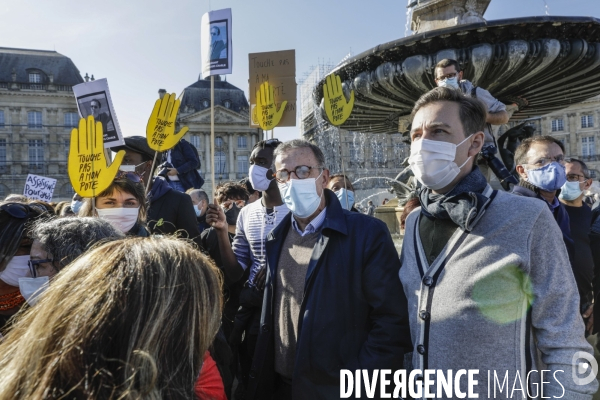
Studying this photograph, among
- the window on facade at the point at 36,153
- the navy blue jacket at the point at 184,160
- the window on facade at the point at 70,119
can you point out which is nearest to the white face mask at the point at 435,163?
the navy blue jacket at the point at 184,160

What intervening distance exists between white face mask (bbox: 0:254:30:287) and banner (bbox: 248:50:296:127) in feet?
9.70

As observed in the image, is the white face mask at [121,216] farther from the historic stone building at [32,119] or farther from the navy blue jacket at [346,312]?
the historic stone building at [32,119]

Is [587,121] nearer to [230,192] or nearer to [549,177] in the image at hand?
[230,192]

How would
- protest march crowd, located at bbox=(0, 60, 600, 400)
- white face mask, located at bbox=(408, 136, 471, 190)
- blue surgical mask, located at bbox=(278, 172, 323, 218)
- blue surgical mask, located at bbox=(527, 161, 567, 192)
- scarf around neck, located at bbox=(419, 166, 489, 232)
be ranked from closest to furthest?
protest march crowd, located at bbox=(0, 60, 600, 400) < scarf around neck, located at bbox=(419, 166, 489, 232) < white face mask, located at bbox=(408, 136, 471, 190) < blue surgical mask, located at bbox=(278, 172, 323, 218) < blue surgical mask, located at bbox=(527, 161, 567, 192)

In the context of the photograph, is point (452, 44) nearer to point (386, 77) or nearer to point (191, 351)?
point (386, 77)

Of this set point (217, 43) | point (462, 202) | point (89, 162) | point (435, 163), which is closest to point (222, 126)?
point (217, 43)

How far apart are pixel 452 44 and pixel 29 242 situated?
4809mm

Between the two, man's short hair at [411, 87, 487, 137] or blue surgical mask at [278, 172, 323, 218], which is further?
blue surgical mask at [278, 172, 323, 218]

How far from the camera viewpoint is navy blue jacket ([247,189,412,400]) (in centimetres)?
186

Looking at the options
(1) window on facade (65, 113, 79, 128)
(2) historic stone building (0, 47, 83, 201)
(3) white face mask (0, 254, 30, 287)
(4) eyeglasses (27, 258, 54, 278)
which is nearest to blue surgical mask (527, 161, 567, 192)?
(4) eyeglasses (27, 258, 54, 278)

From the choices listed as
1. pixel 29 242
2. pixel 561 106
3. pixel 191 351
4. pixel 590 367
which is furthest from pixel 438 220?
pixel 561 106

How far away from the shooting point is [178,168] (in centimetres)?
554

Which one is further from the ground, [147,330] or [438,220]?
[438,220]

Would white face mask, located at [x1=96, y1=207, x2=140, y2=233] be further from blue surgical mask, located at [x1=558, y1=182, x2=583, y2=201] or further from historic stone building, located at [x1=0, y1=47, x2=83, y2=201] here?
historic stone building, located at [x1=0, y1=47, x2=83, y2=201]
